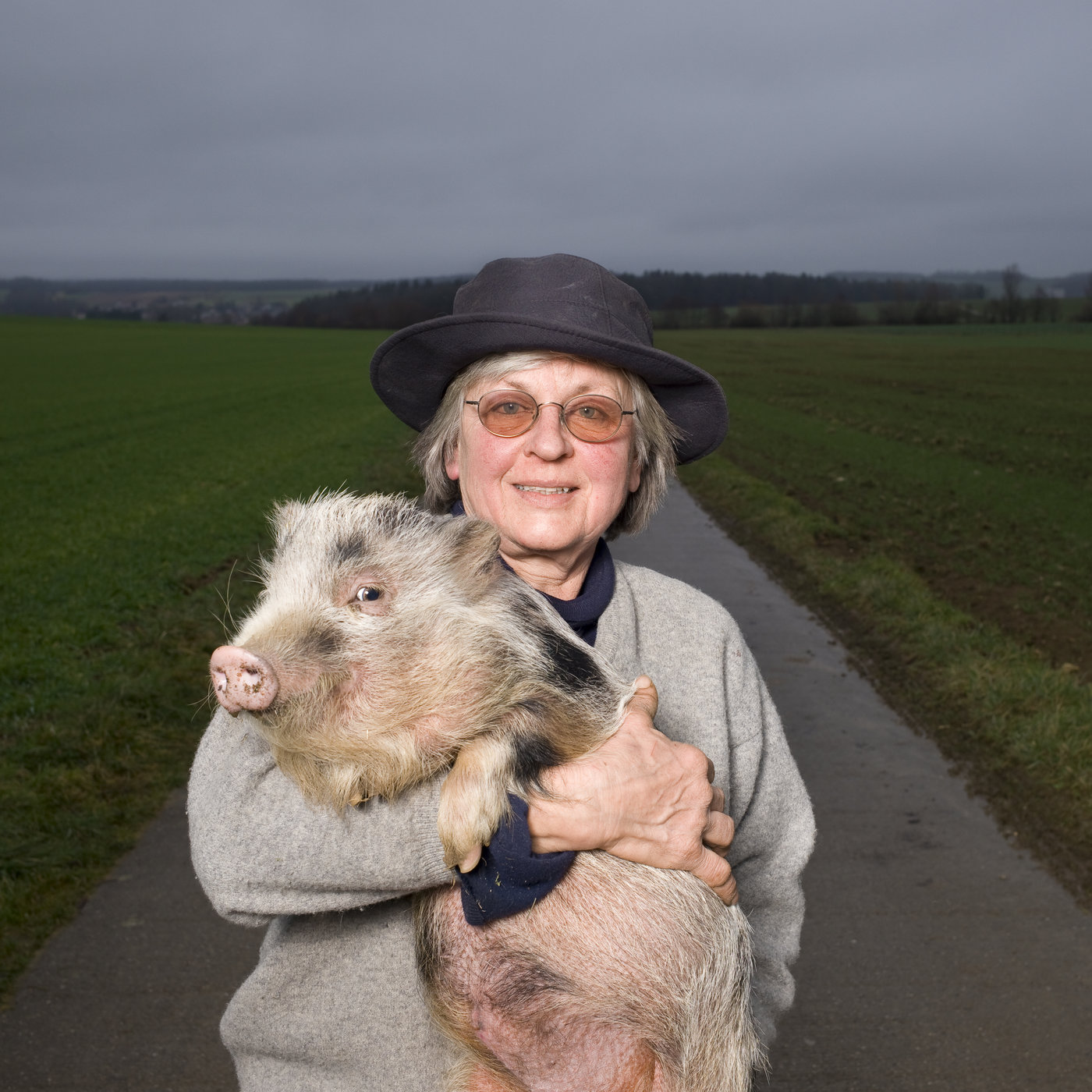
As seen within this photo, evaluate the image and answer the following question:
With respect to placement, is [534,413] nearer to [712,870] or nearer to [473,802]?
[473,802]

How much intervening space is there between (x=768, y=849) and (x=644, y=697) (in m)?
0.65

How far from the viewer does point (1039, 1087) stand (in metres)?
4.06

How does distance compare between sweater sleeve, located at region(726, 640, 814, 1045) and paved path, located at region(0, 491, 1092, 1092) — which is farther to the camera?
paved path, located at region(0, 491, 1092, 1092)

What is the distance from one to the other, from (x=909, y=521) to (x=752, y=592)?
5807 mm

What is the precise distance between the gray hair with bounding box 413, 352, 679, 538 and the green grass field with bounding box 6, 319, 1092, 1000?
0.75 meters

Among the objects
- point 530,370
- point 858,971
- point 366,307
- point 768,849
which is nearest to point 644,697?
point 768,849

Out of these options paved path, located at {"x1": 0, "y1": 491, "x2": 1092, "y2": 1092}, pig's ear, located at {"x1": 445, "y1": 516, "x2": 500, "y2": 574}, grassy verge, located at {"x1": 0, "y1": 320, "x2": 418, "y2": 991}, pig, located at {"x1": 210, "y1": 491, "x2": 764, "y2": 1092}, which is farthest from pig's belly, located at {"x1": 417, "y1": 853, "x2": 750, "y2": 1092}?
paved path, located at {"x1": 0, "y1": 491, "x2": 1092, "y2": 1092}

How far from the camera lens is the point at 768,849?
285 centimetres

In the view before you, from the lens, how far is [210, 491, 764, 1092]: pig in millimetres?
2201

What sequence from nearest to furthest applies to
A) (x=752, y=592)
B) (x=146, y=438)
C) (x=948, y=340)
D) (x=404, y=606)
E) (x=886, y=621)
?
1. (x=404, y=606)
2. (x=886, y=621)
3. (x=752, y=592)
4. (x=146, y=438)
5. (x=948, y=340)

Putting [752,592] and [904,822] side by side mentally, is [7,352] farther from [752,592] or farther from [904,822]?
[904,822]

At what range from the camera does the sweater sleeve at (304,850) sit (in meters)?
2.19

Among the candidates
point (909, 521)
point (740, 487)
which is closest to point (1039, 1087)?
point (909, 521)

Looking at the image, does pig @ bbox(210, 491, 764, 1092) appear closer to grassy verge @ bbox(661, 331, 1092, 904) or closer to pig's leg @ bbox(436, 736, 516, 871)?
pig's leg @ bbox(436, 736, 516, 871)
